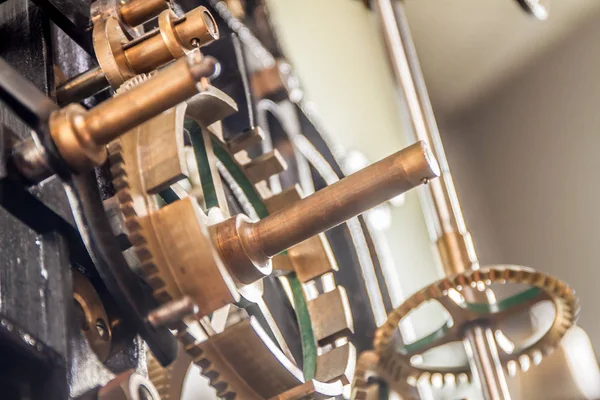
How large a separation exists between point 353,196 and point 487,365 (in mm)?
270

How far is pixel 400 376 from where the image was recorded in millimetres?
669

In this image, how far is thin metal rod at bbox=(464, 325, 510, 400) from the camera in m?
0.63

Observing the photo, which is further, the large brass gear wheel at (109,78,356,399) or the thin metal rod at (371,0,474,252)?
the thin metal rod at (371,0,474,252)

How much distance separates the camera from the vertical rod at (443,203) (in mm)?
633

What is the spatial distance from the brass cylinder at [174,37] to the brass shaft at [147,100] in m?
0.08

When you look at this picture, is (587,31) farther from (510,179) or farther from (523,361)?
(523,361)

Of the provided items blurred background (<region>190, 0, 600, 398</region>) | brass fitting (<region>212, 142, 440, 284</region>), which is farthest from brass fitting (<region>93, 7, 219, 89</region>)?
blurred background (<region>190, 0, 600, 398</region>)

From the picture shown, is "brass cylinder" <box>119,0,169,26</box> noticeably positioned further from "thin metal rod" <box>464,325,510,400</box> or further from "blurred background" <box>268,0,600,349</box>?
"blurred background" <box>268,0,600,349</box>

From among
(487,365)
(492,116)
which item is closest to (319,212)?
(487,365)

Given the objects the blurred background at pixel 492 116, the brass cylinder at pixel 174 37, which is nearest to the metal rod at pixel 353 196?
the brass cylinder at pixel 174 37

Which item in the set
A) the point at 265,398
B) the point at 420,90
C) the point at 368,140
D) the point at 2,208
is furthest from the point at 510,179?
the point at 2,208

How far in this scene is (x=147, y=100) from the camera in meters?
0.39

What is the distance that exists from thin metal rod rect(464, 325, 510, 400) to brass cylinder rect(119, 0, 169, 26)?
34cm

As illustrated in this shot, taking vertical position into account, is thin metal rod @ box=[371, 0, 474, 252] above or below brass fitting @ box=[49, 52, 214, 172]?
above
